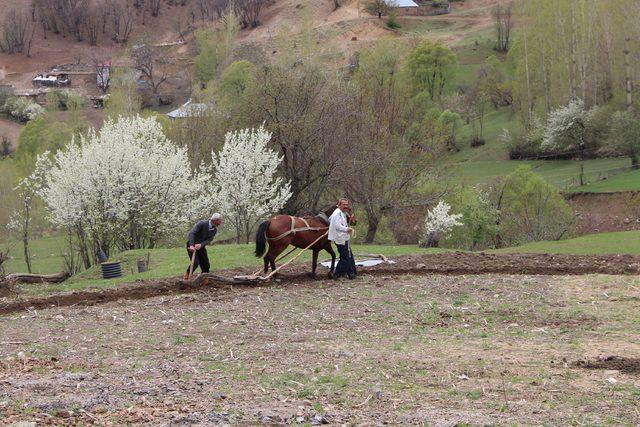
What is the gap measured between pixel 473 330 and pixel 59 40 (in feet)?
539

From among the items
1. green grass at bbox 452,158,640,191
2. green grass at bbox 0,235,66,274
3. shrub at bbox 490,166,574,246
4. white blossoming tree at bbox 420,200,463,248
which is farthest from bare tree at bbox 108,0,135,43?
white blossoming tree at bbox 420,200,463,248

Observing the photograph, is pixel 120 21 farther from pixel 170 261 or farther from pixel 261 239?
pixel 261 239

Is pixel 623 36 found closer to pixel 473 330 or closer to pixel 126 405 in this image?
pixel 473 330

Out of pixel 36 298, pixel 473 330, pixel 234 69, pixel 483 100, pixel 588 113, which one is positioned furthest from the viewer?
pixel 483 100

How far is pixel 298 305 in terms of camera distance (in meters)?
19.3

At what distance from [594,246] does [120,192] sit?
20598 millimetres

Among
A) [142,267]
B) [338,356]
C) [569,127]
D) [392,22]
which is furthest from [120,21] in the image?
[338,356]

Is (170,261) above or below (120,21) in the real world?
below

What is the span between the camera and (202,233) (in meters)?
22.6

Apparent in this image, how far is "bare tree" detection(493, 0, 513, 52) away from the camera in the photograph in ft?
401

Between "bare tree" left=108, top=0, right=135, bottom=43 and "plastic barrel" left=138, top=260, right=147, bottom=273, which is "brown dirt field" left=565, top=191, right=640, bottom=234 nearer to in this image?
"plastic barrel" left=138, top=260, right=147, bottom=273

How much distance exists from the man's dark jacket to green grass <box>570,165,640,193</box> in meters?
42.5

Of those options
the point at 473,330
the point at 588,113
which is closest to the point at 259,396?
the point at 473,330

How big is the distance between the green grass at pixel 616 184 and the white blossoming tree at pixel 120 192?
3101 cm
